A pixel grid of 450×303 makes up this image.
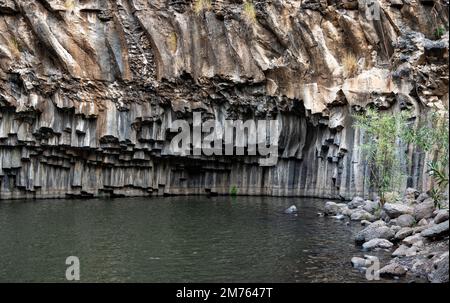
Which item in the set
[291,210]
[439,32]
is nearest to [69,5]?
[291,210]

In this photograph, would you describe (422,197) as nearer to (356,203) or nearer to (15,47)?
(356,203)

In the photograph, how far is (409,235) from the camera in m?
23.1

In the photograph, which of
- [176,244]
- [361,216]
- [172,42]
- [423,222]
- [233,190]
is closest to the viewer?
[423,222]

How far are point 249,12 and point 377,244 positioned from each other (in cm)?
2686

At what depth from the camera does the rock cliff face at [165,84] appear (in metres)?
42.2

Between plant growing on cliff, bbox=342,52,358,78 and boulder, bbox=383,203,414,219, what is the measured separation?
1625cm

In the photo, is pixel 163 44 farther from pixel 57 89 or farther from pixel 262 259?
pixel 262 259

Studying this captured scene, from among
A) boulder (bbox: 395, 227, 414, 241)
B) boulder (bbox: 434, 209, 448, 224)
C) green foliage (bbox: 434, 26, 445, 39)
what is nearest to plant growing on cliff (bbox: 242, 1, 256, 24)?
green foliage (bbox: 434, 26, 445, 39)

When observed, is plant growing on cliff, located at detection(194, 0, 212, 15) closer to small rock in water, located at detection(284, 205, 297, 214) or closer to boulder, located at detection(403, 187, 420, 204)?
small rock in water, located at detection(284, 205, 297, 214)

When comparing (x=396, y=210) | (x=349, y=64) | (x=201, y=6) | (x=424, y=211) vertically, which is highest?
(x=201, y=6)

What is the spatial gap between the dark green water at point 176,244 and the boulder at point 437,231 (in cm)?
272

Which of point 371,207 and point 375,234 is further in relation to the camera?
point 371,207

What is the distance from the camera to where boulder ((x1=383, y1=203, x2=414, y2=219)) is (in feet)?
88.1

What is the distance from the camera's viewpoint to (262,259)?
21.2 meters
